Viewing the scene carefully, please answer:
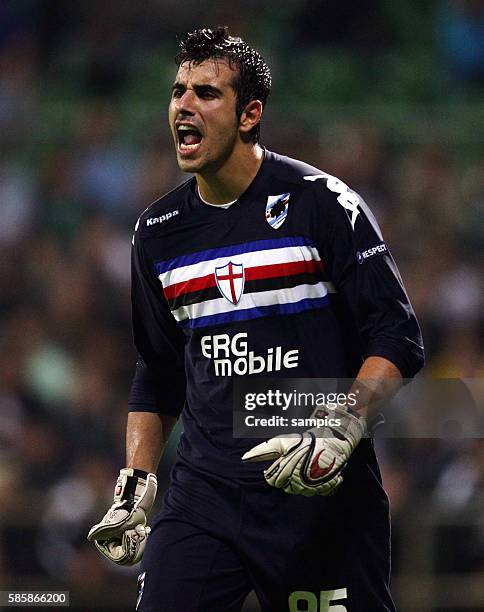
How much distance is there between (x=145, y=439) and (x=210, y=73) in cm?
132

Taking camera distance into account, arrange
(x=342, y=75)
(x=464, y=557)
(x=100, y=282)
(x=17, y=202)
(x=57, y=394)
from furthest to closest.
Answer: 1. (x=342, y=75)
2. (x=17, y=202)
3. (x=100, y=282)
4. (x=57, y=394)
5. (x=464, y=557)

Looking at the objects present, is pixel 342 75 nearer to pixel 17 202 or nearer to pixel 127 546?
pixel 17 202

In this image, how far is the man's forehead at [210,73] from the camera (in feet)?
13.6

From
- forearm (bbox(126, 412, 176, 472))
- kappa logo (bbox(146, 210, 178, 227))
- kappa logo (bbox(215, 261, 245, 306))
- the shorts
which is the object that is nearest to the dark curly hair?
kappa logo (bbox(146, 210, 178, 227))

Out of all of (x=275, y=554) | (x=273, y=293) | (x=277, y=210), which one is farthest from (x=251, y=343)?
(x=275, y=554)

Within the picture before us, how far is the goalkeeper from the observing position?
12.8 ft

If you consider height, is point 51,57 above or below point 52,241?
above

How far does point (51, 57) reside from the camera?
35.4 feet

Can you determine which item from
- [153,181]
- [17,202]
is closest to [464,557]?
[153,181]

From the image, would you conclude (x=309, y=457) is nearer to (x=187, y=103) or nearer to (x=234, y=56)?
(x=187, y=103)

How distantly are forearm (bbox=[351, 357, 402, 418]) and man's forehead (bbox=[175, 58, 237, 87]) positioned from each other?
1106 mm

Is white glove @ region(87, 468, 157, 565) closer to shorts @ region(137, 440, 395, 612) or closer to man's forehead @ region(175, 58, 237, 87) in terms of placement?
shorts @ region(137, 440, 395, 612)

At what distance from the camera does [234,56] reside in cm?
419

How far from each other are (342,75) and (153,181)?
2.13 meters
